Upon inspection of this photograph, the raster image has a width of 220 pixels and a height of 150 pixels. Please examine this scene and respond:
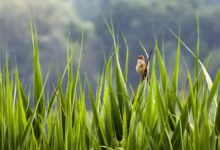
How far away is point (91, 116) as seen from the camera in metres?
4.30

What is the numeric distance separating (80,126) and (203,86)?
80cm

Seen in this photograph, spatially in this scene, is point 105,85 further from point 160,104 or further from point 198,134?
point 198,134

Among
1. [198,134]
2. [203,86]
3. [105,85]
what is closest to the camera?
[198,134]

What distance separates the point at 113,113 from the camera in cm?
425

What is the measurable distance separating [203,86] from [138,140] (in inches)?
20.8

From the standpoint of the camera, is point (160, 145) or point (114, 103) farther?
point (114, 103)

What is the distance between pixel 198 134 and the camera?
3.71 metres

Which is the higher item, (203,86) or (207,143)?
(203,86)

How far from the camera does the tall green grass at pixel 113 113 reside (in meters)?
3.85

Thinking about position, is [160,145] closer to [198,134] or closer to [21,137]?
[198,134]

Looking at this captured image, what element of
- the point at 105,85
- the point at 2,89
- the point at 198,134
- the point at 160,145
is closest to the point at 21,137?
the point at 2,89

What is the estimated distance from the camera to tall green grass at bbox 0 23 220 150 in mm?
3850

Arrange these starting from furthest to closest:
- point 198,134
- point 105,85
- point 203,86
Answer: point 105,85
point 203,86
point 198,134

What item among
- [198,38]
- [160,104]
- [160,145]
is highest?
[198,38]
